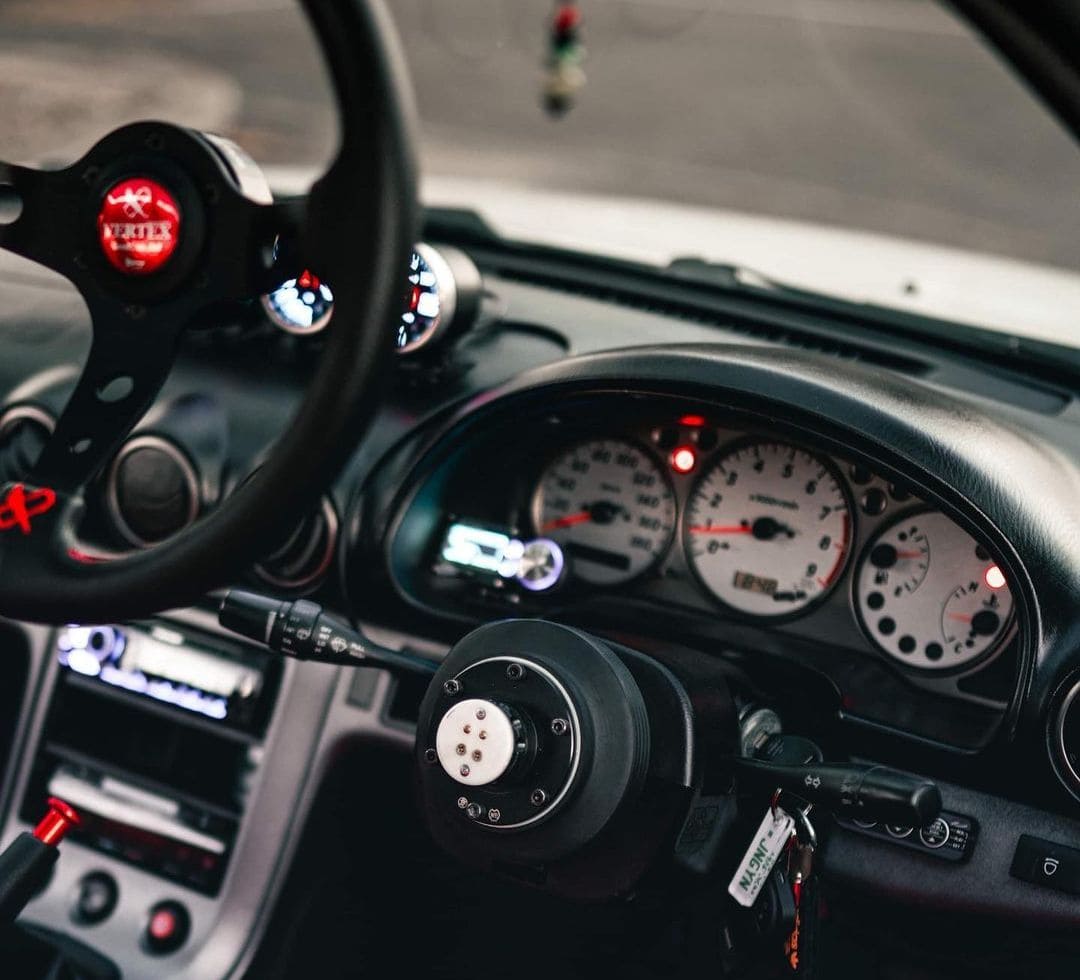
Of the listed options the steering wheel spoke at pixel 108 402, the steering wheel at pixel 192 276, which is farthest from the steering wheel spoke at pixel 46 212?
the steering wheel spoke at pixel 108 402

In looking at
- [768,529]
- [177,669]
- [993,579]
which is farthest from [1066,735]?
[177,669]

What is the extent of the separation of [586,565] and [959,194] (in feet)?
27.3

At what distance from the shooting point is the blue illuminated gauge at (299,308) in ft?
8.51

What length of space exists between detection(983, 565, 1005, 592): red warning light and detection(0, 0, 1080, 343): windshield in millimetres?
3231

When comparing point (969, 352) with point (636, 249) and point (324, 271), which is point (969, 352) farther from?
point (324, 271)

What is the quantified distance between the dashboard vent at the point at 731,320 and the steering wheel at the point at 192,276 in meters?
1.21

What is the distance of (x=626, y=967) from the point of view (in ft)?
8.75

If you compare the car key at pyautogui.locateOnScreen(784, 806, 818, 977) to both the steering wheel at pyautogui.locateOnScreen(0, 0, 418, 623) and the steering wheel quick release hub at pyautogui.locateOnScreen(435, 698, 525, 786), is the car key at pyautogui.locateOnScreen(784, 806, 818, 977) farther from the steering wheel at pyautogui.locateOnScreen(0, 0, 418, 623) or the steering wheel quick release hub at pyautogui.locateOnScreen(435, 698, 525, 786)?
the steering wheel at pyautogui.locateOnScreen(0, 0, 418, 623)

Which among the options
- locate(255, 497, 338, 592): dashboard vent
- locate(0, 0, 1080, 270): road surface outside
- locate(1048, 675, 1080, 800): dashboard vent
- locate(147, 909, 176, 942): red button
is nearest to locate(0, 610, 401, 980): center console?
locate(147, 909, 176, 942): red button

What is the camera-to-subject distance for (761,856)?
2.10 meters

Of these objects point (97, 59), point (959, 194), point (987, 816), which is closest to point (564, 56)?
point (987, 816)

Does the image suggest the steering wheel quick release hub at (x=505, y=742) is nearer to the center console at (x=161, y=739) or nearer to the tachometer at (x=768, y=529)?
the tachometer at (x=768, y=529)

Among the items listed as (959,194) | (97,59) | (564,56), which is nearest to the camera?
(564,56)

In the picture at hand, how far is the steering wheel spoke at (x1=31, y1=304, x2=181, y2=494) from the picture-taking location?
1.69 metres
